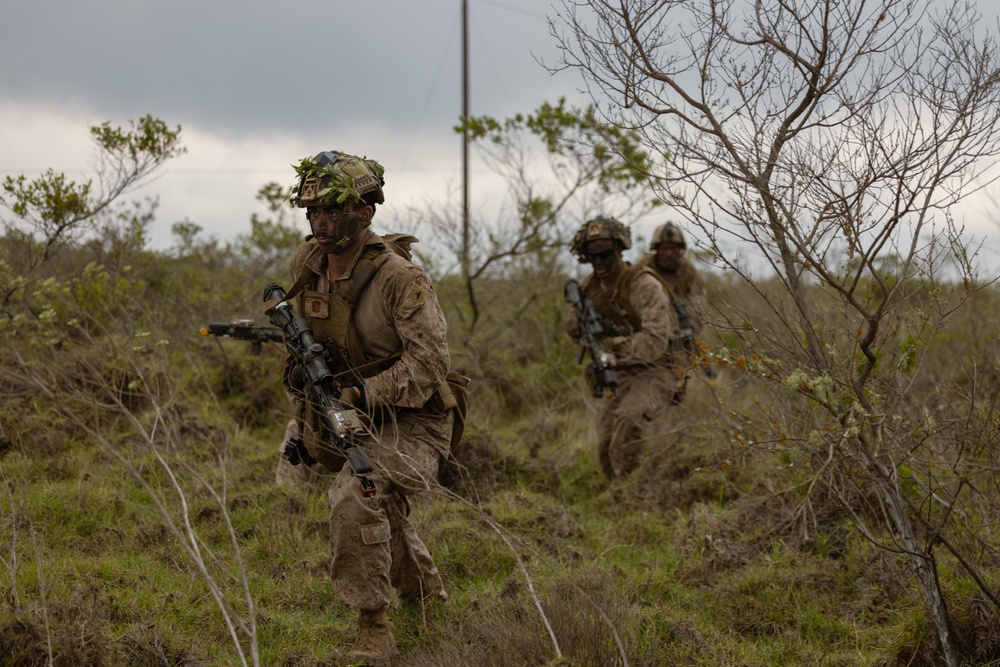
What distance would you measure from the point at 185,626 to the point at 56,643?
2.76 feet

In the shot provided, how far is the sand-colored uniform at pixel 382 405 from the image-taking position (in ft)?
13.8

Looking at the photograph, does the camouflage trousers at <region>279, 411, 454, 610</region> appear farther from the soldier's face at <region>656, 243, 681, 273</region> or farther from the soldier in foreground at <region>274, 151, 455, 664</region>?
the soldier's face at <region>656, 243, 681, 273</region>

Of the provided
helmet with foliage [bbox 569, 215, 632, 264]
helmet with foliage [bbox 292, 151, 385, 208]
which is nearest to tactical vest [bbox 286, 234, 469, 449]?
helmet with foliage [bbox 292, 151, 385, 208]

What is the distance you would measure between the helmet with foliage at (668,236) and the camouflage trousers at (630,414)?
1.41 meters

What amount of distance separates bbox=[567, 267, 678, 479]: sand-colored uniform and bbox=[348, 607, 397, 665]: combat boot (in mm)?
3220

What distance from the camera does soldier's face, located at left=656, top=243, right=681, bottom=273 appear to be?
28.0ft

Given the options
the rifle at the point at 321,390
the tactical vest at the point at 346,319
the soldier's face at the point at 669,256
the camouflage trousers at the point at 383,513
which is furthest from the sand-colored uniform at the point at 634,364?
the rifle at the point at 321,390

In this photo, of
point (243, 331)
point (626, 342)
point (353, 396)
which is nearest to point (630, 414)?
point (626, 342)

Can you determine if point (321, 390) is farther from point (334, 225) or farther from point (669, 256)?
point (669, 256)

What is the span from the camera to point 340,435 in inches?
155

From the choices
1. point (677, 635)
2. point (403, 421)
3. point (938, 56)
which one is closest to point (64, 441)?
point (403, 421)

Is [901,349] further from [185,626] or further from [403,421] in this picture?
[185,626]

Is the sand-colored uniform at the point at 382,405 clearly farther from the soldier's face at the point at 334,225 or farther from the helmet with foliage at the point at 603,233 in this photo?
the helmet with foliage at the point at 603,233

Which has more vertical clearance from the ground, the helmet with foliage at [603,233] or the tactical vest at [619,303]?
the helmet with foliage at [603,233]
